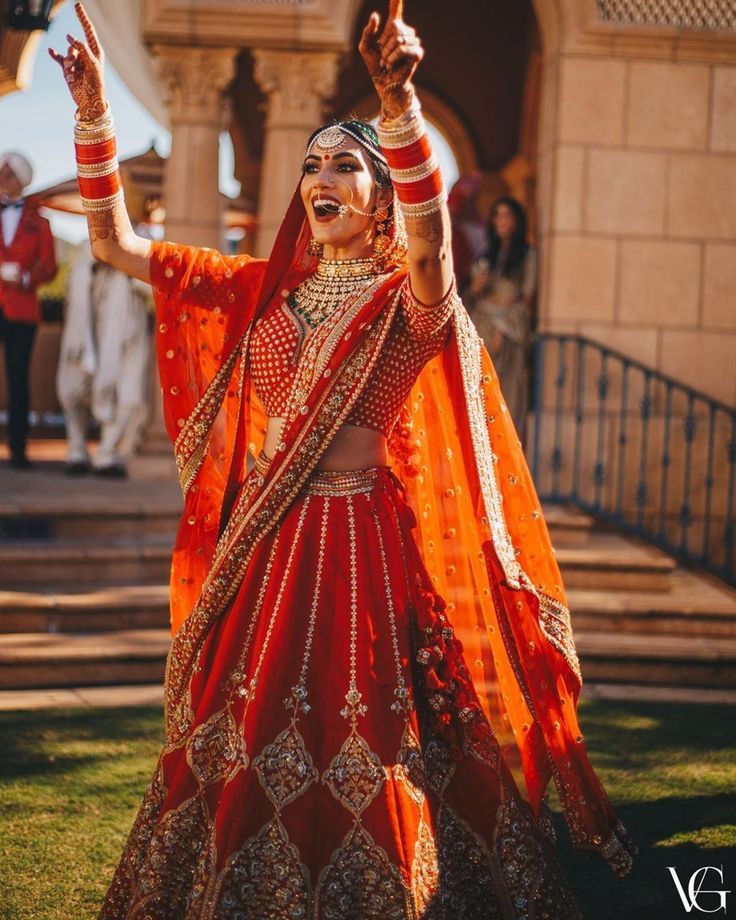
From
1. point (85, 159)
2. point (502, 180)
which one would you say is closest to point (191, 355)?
point (85, 159)

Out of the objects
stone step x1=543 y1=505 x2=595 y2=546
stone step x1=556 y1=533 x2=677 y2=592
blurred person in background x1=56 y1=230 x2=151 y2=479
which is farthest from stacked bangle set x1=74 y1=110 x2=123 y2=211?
blurred person in background x1=56 y1=230 x2=151 y2=479

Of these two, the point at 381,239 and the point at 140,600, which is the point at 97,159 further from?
the point at 140,600

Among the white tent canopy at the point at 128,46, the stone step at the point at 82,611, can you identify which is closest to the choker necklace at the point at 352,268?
the stone step at the point at 82,611

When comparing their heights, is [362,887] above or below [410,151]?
below

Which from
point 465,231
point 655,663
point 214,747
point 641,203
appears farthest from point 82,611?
point 641,203

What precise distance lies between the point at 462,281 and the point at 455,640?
6.12 m

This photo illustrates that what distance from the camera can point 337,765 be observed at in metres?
2.96

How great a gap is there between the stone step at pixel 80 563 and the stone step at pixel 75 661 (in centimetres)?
60

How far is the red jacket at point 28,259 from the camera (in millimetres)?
8977

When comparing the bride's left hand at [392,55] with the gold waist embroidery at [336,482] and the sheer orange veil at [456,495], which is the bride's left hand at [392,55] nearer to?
the sheer orange veil at [456,495]

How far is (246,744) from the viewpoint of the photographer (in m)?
2.95

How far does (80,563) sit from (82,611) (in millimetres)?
552

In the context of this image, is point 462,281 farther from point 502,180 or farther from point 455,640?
point 455,640

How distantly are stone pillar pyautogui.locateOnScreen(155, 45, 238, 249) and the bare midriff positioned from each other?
5560 millimetres
